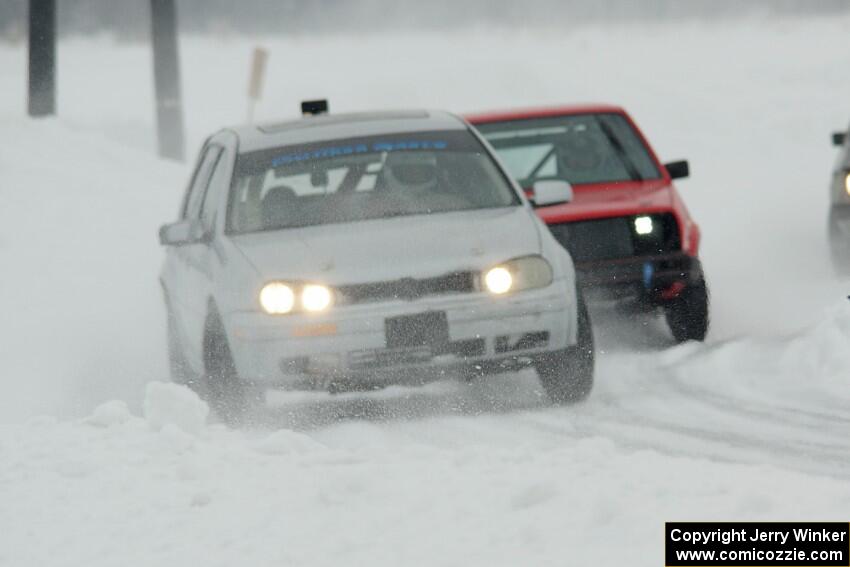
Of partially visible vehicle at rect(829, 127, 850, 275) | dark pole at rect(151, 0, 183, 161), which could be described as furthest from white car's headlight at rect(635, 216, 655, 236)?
dark pole at rect(151, 0, 183, 161)

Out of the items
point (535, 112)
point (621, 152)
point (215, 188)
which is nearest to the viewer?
point (215, 188)

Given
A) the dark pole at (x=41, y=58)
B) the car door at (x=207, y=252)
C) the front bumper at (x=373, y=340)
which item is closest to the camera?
the front bumper at (x=373, y=340)

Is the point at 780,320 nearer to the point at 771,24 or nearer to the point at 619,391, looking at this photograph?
the point at 619,391

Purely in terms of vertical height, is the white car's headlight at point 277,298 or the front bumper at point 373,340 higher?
the white car's headlight at point 277,298

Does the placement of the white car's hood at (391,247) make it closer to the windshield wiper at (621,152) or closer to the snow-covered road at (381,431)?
the snow-covered road at (381,431)

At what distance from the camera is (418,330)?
9719 mm

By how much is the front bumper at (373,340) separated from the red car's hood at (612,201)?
2.49 m

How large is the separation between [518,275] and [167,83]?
810 inches

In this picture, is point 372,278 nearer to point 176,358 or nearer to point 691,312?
point 176,358

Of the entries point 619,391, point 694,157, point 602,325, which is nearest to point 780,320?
point 602,325

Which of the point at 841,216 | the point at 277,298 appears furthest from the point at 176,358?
the point at 841,216

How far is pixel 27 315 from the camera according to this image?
14.8 m

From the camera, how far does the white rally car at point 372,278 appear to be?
9.71 metres

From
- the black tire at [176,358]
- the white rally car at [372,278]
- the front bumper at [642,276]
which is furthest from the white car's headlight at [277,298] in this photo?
the front bumper at [642,276]
